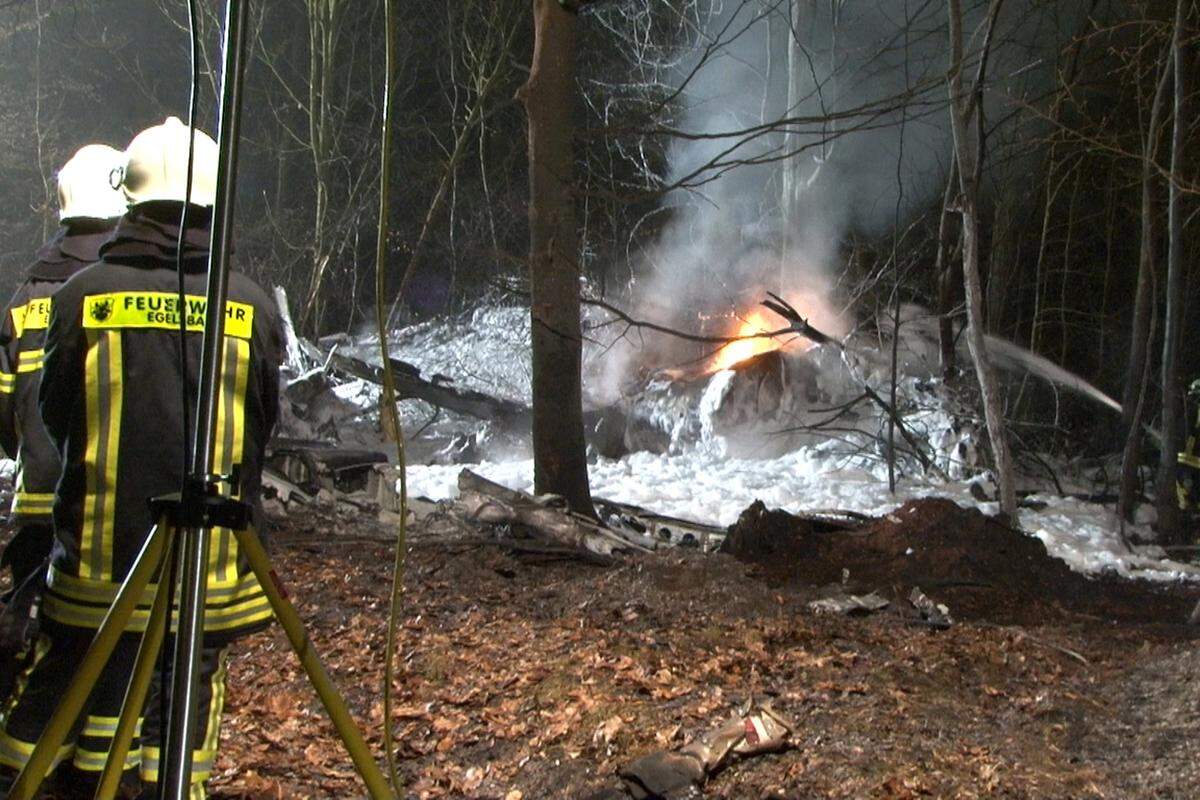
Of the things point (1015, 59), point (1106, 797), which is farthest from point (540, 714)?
point (1015, 59)

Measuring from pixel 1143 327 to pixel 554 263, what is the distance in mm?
7257

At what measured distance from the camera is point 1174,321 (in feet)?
32.4

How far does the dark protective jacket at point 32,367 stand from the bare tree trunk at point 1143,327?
9404 millimetres

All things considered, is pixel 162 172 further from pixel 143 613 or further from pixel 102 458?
pixel 143 613

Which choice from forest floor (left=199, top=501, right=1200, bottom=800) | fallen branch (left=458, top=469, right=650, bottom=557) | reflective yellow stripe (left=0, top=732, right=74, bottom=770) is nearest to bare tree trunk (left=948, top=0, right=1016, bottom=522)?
forest floor (left=199, top=501, right=1200, bottom=800)

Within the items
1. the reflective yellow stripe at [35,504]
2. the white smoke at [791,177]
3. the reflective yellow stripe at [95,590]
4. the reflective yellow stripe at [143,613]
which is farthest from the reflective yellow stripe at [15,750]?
the white smoke at [791,177]

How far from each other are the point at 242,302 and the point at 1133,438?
1044 centimetres

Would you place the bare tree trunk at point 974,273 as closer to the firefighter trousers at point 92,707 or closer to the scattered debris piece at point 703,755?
the scattered debris piece at point 703,755

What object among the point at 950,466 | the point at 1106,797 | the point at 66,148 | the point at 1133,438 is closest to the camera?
the point at 1106,797

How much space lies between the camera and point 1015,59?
1650cm

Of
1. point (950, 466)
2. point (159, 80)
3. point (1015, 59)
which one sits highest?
point (159, 80)

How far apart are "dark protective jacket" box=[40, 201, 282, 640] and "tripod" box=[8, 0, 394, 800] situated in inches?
23.2

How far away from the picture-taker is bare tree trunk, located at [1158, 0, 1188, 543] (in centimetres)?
926

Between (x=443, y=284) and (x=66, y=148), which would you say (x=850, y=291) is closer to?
(x=443, y=284)
